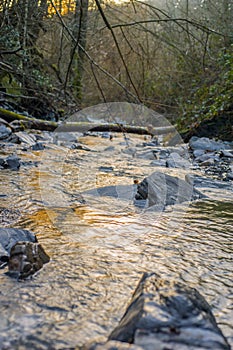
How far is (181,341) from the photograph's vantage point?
724 mm

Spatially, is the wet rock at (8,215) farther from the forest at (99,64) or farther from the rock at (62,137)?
the rock at (62,137)

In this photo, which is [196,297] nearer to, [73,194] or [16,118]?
[73,194]

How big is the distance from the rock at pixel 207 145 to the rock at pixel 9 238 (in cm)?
456

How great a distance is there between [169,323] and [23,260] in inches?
22.3

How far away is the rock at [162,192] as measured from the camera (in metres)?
2.30

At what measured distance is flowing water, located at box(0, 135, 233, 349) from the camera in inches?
36.5

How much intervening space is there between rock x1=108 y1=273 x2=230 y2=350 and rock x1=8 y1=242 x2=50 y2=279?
15.6 inches

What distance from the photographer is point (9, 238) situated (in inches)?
51.0

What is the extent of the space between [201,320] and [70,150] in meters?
4.29

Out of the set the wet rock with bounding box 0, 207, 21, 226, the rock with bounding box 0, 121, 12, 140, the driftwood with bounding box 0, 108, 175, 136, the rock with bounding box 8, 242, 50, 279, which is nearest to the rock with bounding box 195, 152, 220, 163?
the driftwood with bounding box 0, 108, 175, 136

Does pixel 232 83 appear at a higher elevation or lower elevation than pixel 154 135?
higher

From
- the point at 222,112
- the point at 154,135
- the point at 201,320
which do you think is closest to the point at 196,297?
the point at 201,320

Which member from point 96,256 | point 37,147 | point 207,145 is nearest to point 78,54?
point 37,147

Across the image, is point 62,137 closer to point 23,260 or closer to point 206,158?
point 206,158
